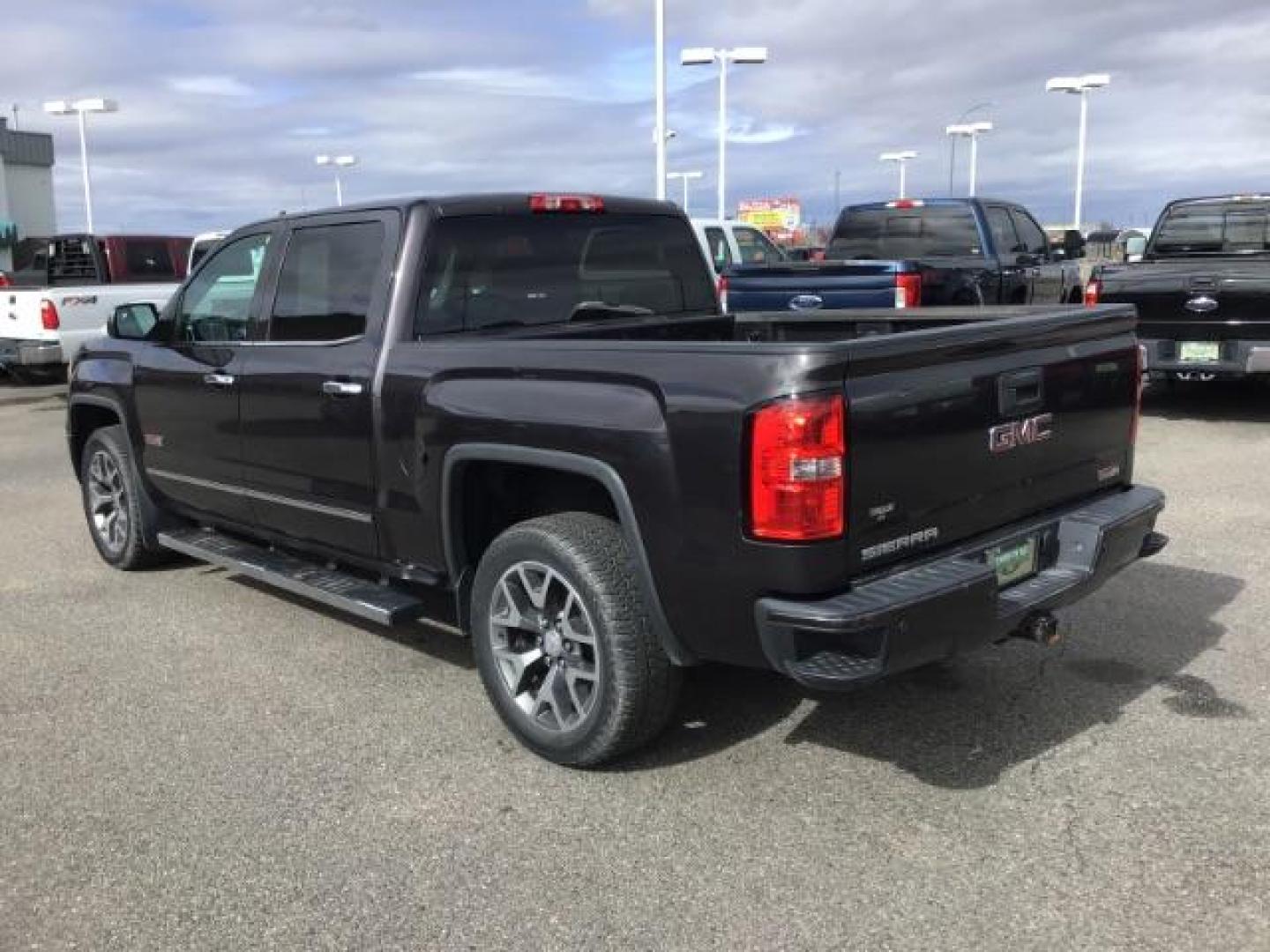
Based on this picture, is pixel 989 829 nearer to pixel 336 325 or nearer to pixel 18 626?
pixel 336 325

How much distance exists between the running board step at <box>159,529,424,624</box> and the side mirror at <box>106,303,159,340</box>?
101cm

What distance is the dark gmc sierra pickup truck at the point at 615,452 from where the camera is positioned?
312 centimetres

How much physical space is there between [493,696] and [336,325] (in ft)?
5.20

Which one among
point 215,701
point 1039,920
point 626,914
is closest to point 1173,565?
point 1039,920

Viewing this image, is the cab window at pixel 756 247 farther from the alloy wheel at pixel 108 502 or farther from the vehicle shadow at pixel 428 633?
the vehicle shadow at pixel 428 633

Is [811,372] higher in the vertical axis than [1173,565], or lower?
higher

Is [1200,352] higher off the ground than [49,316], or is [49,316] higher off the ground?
[49,316]

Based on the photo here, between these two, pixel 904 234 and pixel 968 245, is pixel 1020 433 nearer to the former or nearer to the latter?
pixel 968 245

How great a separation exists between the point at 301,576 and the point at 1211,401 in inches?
385

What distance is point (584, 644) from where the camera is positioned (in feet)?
12.2

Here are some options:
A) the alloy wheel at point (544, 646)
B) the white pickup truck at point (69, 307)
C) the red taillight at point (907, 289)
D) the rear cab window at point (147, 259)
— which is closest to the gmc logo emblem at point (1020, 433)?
the alloy wheel at point (544, 646)

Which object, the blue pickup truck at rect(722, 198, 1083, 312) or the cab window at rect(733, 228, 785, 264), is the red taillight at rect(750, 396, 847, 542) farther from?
the cab window at rect(733, 228, 785, 264)

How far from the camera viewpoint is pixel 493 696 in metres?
4.01

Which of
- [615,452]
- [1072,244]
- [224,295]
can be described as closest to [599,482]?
[615,452]
